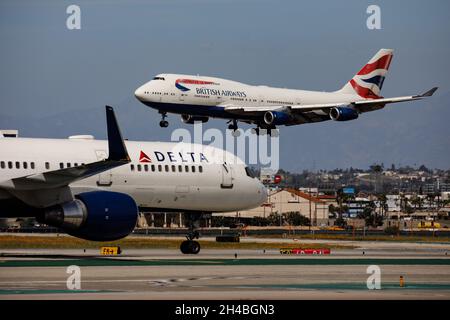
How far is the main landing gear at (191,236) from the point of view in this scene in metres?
38.8

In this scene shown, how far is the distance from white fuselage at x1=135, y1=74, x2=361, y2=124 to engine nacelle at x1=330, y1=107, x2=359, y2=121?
220 cm

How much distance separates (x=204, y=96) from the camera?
7250 cm

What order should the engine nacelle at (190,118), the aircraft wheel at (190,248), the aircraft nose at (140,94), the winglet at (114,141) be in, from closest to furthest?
the winglet at (114,141) → the aircraft wheel at (190,248) → the aircraft nose at (140,94) → the engine nacelle at (190,118)

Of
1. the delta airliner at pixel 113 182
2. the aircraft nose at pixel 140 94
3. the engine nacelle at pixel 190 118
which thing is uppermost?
the aircraft nose at pixel 140 94

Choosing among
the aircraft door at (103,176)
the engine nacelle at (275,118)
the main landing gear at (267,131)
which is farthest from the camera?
the engine nacelle at (275,118)

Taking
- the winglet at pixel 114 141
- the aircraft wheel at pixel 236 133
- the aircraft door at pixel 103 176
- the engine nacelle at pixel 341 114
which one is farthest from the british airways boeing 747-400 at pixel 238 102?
the winglet at pixel 114 141

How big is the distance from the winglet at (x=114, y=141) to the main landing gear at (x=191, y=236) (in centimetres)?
965

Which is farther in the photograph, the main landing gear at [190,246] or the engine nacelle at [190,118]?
the engine nacelle at [190,118]

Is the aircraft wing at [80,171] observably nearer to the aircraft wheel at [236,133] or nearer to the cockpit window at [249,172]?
the cockpit window at [249,172]

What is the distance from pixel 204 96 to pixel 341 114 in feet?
30.4

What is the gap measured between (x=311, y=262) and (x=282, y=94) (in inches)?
1801

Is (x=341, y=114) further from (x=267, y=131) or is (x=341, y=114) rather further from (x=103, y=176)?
(x=103, y=176)

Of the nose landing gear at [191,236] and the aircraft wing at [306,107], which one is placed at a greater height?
the aircraft wing at [306,107]

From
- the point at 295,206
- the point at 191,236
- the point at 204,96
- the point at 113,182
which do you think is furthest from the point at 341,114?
the point at 295,206
